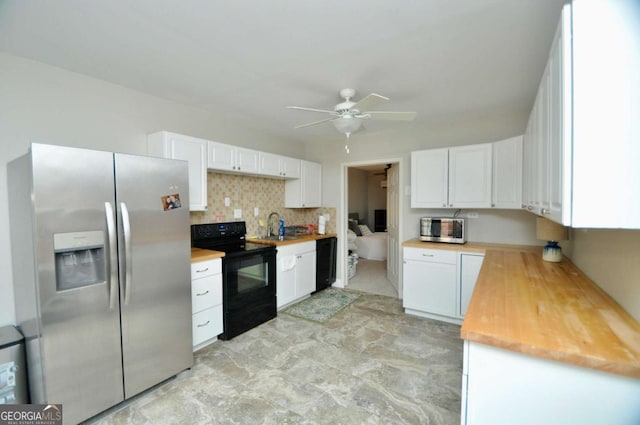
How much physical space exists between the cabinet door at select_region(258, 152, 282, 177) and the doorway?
120 centimetres

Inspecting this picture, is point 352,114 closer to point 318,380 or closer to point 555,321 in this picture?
point 555,321

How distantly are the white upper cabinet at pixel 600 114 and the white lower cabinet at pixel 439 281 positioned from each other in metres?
2.22

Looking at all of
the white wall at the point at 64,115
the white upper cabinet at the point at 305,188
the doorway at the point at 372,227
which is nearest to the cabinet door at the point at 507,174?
the doorway at the point at 372,227

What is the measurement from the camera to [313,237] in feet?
13.4

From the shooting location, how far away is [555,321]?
123 cm

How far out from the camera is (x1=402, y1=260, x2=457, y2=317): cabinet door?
10.3ft

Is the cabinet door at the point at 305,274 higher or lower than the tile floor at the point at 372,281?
higher

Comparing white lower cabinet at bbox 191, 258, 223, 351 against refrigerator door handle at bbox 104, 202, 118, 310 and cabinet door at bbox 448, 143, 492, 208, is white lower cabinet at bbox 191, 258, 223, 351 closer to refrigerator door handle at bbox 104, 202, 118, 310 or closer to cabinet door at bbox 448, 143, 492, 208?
refrigerator door handle at bbox 104, 202, 118, 310

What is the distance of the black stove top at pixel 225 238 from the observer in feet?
10.0

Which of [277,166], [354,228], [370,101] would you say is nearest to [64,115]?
[277,166]

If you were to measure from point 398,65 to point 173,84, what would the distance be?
1932mm

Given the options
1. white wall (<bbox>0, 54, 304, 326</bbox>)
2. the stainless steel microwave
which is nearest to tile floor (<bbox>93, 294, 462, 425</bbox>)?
the stainless steel microwave

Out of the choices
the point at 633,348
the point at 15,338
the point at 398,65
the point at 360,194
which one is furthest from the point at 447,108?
the point at 360,194

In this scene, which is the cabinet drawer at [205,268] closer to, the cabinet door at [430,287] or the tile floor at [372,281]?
the cabinet door at [430,287]
